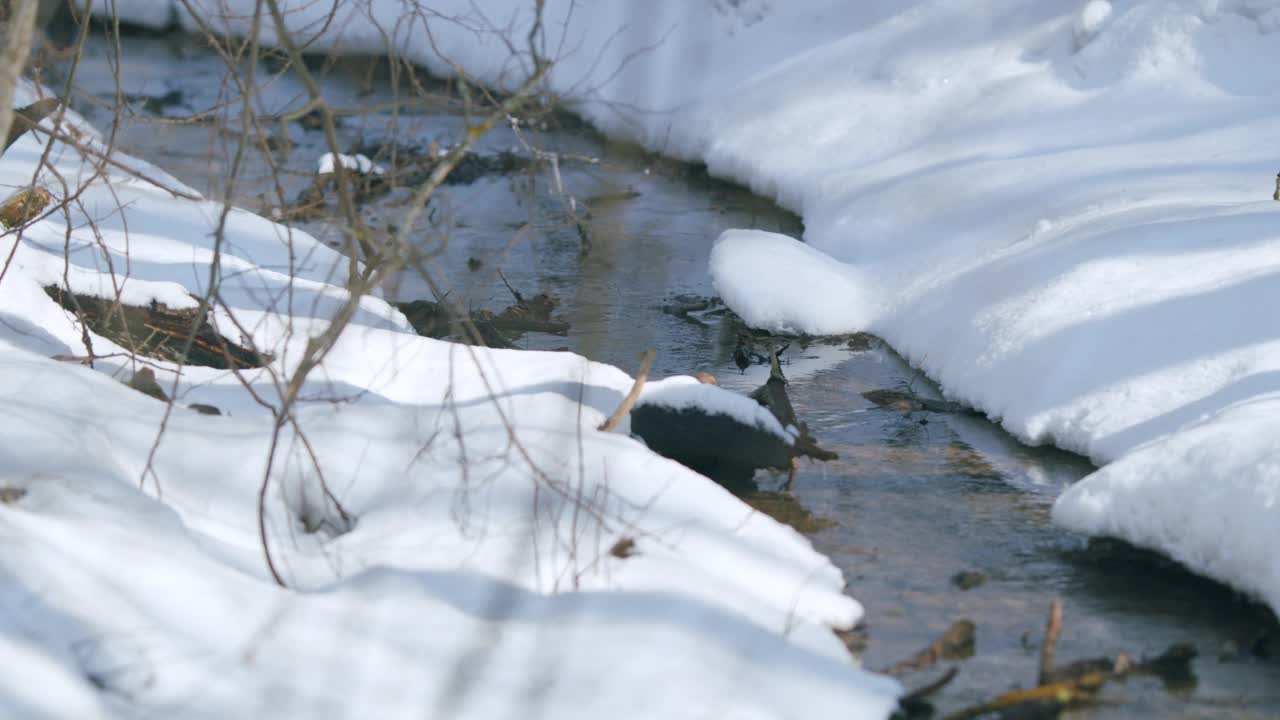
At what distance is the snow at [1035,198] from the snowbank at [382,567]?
43.5 inches

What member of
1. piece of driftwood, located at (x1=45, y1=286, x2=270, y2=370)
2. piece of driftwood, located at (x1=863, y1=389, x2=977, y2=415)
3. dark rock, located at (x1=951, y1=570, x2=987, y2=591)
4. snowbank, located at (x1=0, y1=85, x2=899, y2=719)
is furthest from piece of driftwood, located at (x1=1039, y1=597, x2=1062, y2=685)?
piece of driftwood, located at (x1=45, y1=286, x2=270, y2=370)

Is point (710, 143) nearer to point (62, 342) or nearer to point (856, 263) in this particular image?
point (856, 263)

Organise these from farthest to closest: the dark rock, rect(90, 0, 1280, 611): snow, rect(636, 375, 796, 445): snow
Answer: rect(636, 375, 796, 445): snow < rect(90, 0, 1280, 611): snow < the dark rock

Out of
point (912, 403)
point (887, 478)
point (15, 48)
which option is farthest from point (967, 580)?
point (15, 48)

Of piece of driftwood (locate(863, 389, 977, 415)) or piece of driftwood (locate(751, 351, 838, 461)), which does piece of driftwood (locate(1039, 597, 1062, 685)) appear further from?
piece of driftwood (locate(863, 389, 977, 415))

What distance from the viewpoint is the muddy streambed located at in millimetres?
3340

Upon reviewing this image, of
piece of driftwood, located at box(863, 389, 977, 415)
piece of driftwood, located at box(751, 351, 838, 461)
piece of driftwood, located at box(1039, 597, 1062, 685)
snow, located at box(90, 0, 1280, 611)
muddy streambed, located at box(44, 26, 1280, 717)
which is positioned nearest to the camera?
piece of driftwood, located at box(1039, 597, 1062, 685)

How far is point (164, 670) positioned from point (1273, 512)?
2.83m

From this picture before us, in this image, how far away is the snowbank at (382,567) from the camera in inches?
106

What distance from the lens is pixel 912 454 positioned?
4.81 m

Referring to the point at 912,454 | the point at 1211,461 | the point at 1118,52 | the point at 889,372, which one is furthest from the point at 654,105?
the point at 1211,461

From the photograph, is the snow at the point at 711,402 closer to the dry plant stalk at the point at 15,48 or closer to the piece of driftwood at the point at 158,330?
the piece of driftwood at the point at 158,330

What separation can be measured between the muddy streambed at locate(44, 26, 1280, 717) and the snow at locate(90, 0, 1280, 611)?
165 millimetres

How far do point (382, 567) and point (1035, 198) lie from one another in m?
4.80
